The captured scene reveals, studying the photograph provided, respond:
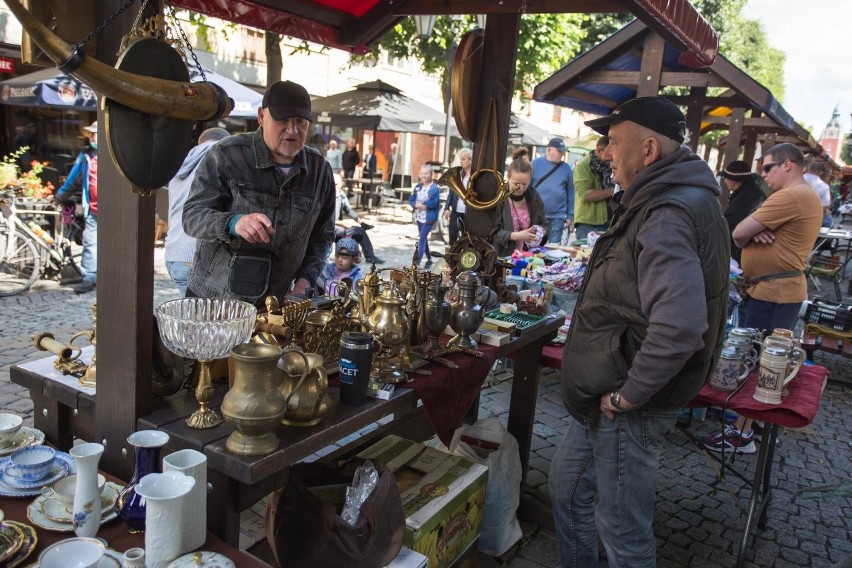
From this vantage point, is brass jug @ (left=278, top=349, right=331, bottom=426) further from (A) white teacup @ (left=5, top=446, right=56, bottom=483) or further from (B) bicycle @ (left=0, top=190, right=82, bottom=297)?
(B) bicycle @ (left=0, top=190, right=82, bottom=297)

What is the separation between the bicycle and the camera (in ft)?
A: 21.0

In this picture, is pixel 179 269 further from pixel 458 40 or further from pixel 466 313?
pixel 458 40

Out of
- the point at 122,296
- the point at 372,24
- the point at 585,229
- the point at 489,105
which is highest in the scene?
the point at 372,24

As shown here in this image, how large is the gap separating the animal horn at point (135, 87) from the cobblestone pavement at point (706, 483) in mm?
2158

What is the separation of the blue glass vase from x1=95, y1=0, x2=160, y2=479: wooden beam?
0.19m

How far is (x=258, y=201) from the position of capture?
8.80 feet

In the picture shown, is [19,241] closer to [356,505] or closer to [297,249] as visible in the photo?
[297,249]

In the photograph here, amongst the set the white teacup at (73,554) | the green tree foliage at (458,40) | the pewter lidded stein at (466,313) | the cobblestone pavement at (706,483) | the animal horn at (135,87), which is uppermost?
the green tree foliage at (458,40)

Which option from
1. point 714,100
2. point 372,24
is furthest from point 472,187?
point 714,100

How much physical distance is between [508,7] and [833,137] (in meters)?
75.0

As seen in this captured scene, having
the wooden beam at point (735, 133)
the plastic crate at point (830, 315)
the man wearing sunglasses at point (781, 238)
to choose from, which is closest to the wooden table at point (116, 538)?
the man wearing sunglasses at point (781, 238)

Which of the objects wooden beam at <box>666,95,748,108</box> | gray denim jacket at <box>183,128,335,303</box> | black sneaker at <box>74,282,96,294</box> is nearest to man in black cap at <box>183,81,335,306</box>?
gray denim jacket at <box>183,128,335,303</box>

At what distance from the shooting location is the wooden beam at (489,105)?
3488 mm

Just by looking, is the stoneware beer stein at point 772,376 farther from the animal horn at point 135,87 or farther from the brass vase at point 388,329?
the animal horn at point 135,87
